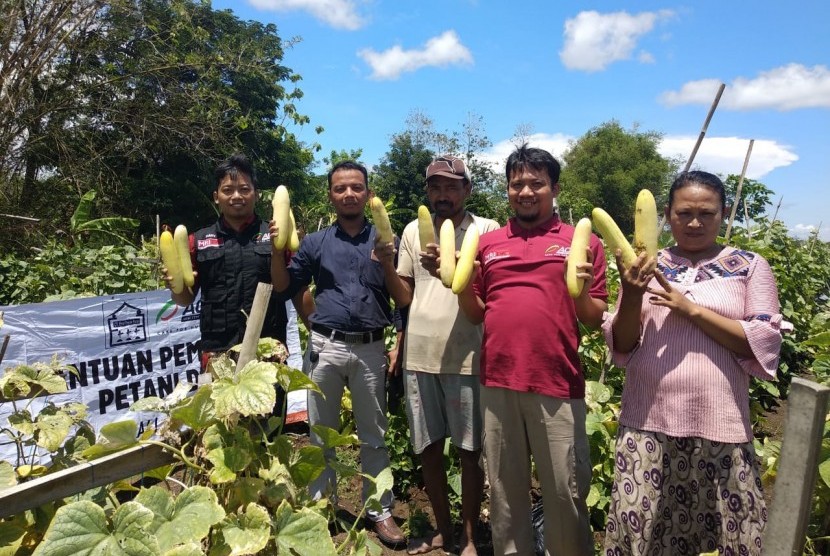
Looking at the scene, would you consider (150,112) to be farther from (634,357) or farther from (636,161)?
(636,161)

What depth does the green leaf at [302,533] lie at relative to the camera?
1553 millimetres

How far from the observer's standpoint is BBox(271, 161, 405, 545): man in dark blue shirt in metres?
3.24

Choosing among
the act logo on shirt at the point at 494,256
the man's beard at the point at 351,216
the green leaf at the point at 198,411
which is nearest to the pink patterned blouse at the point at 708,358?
the act logo on shirt at the point at 494,256

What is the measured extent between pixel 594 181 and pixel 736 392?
45292mm

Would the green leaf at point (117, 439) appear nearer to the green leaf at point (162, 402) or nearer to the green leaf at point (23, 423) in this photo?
the green leaf at point (162, 402)

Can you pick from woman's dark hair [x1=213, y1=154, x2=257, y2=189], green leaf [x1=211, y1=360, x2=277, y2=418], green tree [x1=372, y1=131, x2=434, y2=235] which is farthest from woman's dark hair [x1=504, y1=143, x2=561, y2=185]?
green tree [x1=372, y1=131, x2=434, y2=235]

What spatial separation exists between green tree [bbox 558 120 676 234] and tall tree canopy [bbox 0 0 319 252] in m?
30.5

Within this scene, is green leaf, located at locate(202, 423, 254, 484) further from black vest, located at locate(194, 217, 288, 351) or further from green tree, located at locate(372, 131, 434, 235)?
green tree, located at locate(372, 131, 434, 235)

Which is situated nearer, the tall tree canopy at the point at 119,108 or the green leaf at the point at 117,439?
the green leaf at the point at 117,439

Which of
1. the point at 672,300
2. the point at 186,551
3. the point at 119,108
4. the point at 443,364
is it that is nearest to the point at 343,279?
the point at 443,364

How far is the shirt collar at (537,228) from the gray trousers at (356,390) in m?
1.09

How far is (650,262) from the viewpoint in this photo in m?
2.04

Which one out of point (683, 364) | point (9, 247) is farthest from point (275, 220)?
point (9, 247)

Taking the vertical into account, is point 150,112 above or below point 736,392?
above
